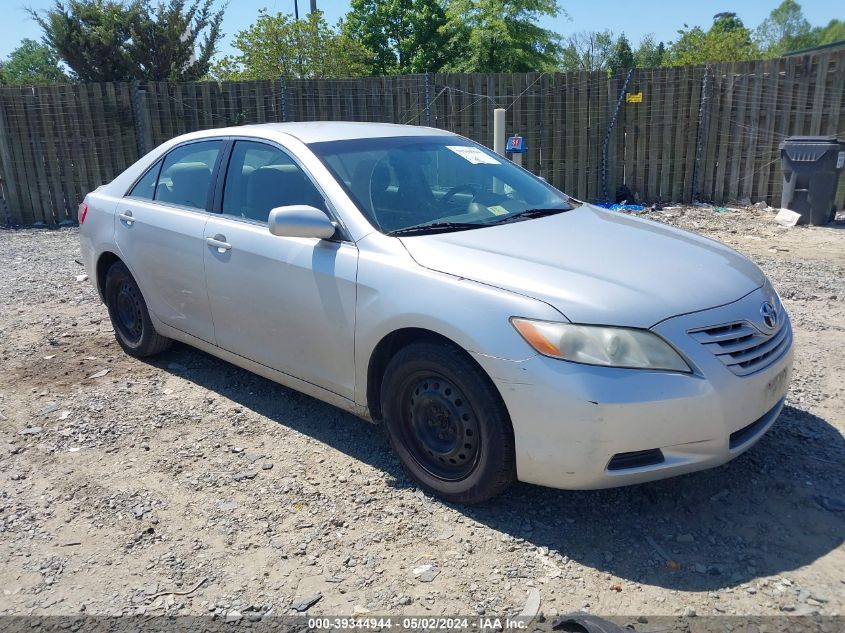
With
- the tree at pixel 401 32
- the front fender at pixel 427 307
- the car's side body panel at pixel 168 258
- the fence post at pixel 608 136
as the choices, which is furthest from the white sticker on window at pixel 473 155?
the tree at pixel 401 32

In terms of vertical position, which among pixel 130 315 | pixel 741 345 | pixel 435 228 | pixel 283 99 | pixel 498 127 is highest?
pixel 283 99

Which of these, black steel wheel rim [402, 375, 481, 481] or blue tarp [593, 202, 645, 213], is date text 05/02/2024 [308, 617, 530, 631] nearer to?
black steel wheel rim [402, 375, 481, 481]

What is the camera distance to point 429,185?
4.21 meters

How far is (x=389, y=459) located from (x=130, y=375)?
2.42 meters

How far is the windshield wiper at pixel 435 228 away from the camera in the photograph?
375cm

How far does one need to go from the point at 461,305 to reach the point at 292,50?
23863mm

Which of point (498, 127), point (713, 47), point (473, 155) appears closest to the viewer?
point (473, 155)

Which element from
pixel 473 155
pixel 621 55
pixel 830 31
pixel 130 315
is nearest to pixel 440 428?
pixel 473 155

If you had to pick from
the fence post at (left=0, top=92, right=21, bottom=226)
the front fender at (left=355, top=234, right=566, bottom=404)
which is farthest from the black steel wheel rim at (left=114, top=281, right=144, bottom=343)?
the fence post at (left=0, top=92, right=21, bottom=226)

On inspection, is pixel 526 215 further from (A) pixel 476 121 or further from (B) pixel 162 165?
(A) pixel 476 121

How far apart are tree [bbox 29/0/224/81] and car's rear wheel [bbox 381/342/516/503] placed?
23934 mm

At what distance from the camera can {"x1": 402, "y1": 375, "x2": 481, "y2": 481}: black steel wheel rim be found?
10.9 ft

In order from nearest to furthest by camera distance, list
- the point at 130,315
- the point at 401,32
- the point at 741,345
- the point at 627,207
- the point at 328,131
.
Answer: the point at 741,345, the point at 328,131, the point at 130,315, the point at 627,207, the point at 401,32

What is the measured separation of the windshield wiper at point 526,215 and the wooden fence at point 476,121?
834 cm
